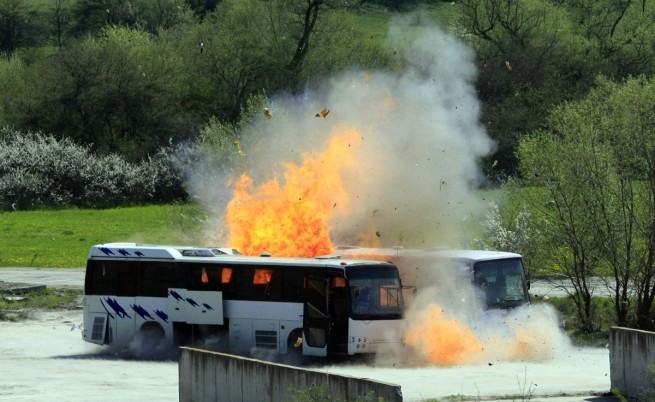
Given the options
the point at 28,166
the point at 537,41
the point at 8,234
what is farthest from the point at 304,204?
the point at 537,41

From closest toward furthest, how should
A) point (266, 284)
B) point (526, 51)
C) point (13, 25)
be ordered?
point (266, 284), point (526, 51), point (13, 25)

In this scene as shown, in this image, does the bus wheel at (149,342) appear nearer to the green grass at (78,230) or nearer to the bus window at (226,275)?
the bus window at (226,275)

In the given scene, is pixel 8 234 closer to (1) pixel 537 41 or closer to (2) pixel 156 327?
(2) pixel 156 327

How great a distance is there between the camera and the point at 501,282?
2947 centimetres

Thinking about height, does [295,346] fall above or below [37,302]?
below

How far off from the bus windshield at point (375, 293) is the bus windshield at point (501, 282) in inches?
106

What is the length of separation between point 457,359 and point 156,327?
310 inches

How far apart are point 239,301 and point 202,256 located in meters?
1.78

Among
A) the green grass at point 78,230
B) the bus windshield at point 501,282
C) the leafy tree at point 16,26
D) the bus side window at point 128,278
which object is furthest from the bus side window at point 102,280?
the leafy tree at point 16,26

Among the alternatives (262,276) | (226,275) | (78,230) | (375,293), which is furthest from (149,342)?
(78,230)

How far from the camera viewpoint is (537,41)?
81.0m

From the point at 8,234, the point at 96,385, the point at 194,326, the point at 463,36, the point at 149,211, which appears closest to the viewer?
the point at 96,385

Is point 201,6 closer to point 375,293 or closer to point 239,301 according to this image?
point 239,301

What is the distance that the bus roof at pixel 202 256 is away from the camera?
91.0ft
